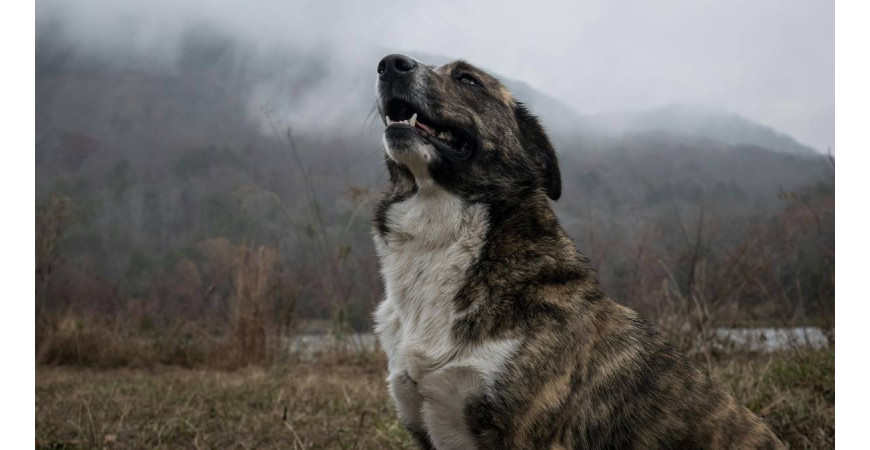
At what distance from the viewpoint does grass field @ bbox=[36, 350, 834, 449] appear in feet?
12.7

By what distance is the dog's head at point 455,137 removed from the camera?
2.63 m

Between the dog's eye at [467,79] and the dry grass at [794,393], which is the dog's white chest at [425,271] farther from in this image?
the dry grass at [794,393]

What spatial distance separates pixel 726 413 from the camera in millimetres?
2330

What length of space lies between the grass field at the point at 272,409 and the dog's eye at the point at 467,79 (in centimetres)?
168

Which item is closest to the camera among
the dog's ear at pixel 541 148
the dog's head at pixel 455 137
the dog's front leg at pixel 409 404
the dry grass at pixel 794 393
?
the dog's front leg at pixel 409 404

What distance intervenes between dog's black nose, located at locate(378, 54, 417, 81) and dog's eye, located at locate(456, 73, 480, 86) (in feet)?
0.87

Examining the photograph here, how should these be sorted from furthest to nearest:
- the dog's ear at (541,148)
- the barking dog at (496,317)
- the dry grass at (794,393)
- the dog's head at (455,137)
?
the dry grass at (794,393) → the dog's ear at (541,148) → the dog's head at (455,137) → the barking dog at (496,317)

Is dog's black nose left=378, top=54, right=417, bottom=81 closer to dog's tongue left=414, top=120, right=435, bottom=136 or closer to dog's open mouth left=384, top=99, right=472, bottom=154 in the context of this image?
dog's open mouth left=384, top=99, right=472, bottom=154

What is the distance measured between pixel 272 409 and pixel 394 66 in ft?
9.73

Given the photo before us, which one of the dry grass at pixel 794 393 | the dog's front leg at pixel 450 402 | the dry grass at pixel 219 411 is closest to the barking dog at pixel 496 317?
the dog's front leg at pixel 450 402

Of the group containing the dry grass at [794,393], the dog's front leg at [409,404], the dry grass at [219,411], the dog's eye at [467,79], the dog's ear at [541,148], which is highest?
the dog's eye at [467,79]

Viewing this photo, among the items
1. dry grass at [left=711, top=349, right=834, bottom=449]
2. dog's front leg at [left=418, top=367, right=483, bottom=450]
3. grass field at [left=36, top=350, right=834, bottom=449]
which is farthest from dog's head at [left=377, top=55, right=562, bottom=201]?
dry grass at [left=711, top=349, right=834, bottom=449]

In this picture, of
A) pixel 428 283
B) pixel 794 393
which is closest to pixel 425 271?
pixel 428 283

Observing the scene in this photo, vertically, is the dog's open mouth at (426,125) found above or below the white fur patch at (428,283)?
above
